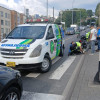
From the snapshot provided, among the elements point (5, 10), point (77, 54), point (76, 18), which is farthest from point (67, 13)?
point (77, 54)

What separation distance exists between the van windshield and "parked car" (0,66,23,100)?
308 cm

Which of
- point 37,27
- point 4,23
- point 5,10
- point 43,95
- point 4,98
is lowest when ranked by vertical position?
point 43,95

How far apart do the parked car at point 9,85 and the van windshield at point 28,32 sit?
308cm

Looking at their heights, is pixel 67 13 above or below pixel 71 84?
above

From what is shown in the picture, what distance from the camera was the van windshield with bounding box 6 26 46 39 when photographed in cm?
629

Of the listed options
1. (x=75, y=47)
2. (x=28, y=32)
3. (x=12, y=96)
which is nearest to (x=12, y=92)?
(x=12, y=96)

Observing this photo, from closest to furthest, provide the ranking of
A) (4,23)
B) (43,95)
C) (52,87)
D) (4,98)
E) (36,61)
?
(4,98)
(43,95)
(52,87)
(36,61)
(4,23)

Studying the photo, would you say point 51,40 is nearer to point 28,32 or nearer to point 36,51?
point 28,32

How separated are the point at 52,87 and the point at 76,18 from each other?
114270 mm

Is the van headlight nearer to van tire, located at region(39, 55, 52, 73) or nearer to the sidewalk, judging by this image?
van tire, located at region(39, 55, 52, 73)

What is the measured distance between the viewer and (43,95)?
4.14 m

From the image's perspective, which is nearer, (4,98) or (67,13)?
(4,98)

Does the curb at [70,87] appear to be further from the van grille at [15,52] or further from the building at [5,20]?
the building at [5,20]

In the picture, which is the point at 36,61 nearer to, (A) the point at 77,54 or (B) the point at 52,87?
(B) the point at 52,87
